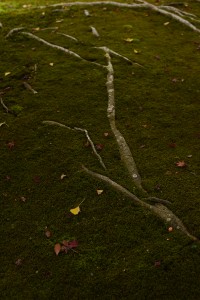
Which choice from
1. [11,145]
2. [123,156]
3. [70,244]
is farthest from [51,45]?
[70,244]

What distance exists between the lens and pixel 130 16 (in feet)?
38.4

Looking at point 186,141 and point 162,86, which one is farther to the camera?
point 162,86

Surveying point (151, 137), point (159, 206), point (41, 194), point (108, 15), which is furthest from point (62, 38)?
point (159, 206)

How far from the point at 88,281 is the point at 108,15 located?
9451 mm

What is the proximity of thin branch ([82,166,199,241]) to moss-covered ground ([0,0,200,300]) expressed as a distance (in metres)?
0.09

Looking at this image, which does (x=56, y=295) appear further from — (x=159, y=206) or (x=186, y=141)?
(x=186, y=141)

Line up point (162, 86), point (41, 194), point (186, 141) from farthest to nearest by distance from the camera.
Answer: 1. point (162, 86)
2. point (186, 141)
3. point (41, 194)

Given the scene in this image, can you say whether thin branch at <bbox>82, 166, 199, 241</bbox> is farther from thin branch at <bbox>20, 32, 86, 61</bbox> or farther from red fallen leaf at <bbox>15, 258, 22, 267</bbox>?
thin branch at <bbox>20, 32, 86, 61</bbox>

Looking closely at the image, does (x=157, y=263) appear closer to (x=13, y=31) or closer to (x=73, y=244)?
(x=73, y=244)

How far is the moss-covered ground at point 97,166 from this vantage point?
4918mm

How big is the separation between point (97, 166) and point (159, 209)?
1.45 meters

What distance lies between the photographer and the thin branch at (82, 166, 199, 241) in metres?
5.32

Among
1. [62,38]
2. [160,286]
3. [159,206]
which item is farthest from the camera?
[62,38]

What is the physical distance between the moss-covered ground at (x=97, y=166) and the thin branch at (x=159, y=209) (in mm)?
88
